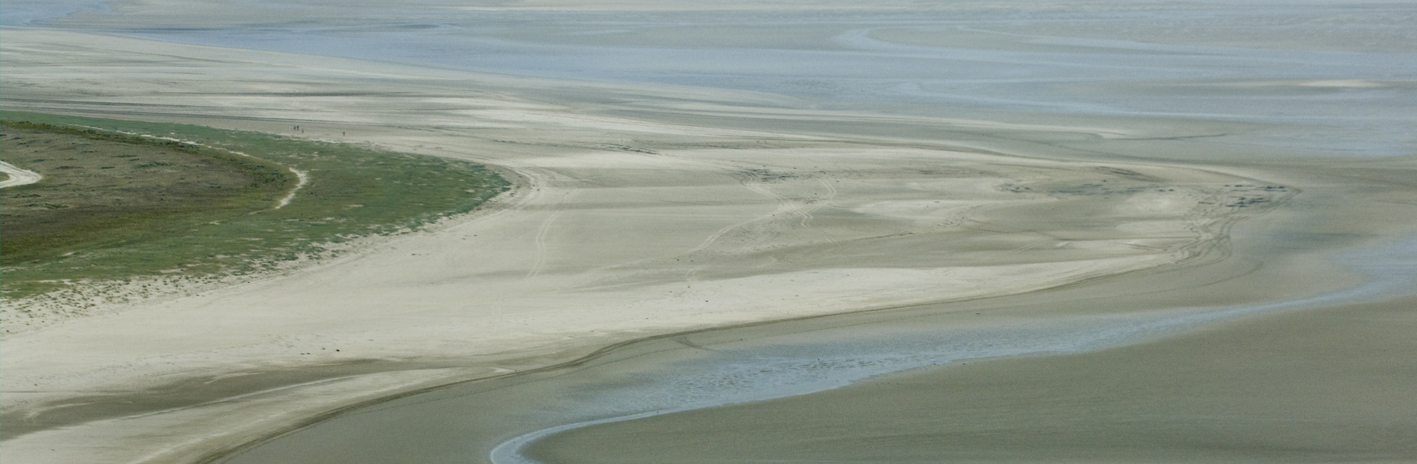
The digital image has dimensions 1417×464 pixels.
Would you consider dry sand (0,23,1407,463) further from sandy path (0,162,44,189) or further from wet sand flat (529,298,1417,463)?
sandy path (0,162,44,189)

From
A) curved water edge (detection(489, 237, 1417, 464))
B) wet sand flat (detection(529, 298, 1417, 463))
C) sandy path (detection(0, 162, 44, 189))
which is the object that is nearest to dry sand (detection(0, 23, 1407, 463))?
curved water edge (detection(489, 237, 1417, 464))

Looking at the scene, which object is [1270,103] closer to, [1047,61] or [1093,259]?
[1047,61]

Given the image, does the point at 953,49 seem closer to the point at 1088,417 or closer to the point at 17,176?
the point at 17,176

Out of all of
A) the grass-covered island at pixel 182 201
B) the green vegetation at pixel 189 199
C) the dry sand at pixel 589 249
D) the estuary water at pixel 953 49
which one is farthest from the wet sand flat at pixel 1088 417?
the estuary water at pixel 953 49

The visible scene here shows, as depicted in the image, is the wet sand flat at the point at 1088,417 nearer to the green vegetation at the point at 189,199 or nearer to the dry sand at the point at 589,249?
the dry sand at the point at 589,249

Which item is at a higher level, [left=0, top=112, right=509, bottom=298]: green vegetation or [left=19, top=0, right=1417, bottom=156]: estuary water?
[left=19, top=0, right=1417, bottom=156]: estuary water

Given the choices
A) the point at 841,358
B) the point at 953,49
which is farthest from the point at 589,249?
the point at 953,49

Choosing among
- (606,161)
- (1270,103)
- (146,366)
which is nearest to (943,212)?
(606,161)
